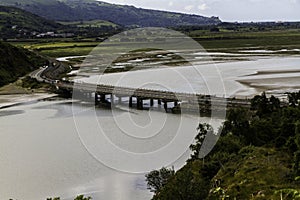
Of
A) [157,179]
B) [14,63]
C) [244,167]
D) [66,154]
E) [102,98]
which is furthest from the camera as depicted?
[14,63]

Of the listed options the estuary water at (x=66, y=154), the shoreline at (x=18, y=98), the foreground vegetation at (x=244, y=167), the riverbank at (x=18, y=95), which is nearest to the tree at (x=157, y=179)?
the foreground vegetation at (x=244, y=167)

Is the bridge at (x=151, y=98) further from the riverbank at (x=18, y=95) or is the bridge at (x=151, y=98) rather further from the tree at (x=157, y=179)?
the tree at (x=157, y=179)

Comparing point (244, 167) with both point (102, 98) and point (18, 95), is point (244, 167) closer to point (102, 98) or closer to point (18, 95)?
point (102, 98)

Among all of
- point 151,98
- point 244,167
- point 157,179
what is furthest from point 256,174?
point 151,98

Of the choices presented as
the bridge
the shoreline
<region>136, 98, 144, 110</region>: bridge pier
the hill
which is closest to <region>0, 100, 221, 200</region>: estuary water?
the bridge

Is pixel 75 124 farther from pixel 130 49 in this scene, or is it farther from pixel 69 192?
pixel 130 49

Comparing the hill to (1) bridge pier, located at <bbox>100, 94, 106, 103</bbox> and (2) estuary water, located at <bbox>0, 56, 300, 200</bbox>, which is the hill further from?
(2) estuary water, located at <bbox>0, 56, 300, 200</bbox>

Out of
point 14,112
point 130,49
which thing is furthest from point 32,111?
point 130,49
